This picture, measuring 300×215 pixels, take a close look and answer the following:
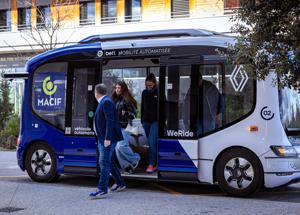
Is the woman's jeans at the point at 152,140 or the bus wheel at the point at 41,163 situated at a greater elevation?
the woman's jeans at the point at 152,140

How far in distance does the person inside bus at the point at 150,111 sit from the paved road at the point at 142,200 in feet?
2.85

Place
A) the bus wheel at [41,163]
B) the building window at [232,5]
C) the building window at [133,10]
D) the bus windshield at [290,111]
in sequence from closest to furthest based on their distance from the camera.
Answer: the building window at [232,5] < the bus windshield at [290,111] < the bus wheel at [41,163] < the building window at [133,10]

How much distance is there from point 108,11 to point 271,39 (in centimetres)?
2709

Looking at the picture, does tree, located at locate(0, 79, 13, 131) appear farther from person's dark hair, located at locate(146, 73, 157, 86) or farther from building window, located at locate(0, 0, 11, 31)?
person's dark hair, located at locate(146, 73, 157, 86)

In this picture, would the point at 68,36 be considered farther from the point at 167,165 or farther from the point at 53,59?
the point at 167,165

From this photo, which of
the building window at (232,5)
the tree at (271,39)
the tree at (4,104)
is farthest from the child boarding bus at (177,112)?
the tree at (4,104)

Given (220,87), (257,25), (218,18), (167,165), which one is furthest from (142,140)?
(218,18)

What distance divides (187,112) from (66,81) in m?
2.73

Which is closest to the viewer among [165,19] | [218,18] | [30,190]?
[30,190]

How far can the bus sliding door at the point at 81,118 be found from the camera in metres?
10.4

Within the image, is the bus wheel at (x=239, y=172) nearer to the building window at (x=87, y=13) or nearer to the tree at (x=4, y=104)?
the tree at (x=4, y=104)

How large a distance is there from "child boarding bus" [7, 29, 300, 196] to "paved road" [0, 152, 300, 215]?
1.12ft

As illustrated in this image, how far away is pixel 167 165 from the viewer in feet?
31.6

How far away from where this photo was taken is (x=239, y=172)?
9102mm
